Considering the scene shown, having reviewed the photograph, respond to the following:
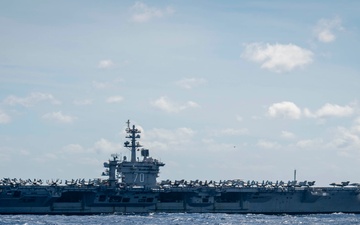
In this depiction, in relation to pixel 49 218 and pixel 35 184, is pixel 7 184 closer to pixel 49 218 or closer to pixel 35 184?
pixel 35 184

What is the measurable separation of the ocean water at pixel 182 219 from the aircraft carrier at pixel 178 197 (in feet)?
3.30

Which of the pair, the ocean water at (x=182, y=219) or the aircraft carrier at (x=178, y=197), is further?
the aircraft carrier at (x=178, y=197)

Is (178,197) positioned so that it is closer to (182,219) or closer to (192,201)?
(192,201)

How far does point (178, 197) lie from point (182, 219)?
7829 mm

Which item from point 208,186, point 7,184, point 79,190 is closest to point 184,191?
point 208,186

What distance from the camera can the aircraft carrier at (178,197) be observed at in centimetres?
6825

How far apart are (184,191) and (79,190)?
8315 mm

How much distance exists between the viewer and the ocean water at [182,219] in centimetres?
5969

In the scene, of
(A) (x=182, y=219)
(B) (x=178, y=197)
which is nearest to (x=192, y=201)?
(B) (x=178, y=197)

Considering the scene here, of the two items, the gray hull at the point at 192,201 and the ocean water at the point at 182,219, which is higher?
the gray hull at the point at 192,201

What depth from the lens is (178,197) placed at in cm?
7075

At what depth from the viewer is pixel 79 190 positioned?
223 feet

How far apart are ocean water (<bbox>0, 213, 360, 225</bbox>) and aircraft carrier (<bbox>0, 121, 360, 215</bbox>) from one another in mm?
1006

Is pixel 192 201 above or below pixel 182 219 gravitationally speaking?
above
